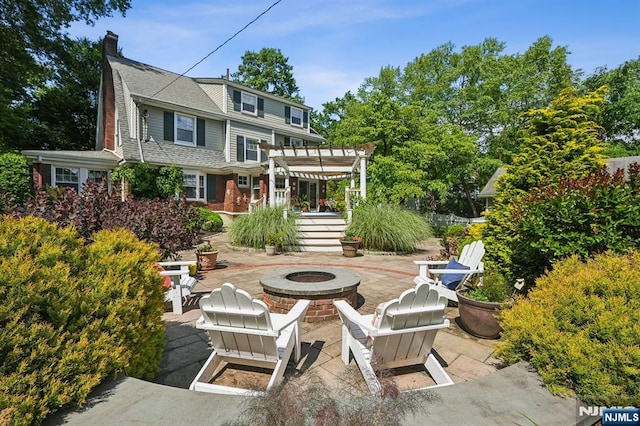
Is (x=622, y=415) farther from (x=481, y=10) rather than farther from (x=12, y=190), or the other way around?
(x=12, y=190)

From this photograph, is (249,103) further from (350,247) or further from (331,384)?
(331,384)

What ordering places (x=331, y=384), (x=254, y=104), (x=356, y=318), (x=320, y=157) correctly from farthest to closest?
(x=254, y=104)
(x=320, y=157)
(x=356, y=318)
(x=331, y=384)

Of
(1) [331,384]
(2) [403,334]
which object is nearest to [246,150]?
(1) [331,384]

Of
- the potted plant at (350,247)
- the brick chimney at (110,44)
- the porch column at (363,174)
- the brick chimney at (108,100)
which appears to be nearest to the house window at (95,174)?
the brick chimney at (108,100)

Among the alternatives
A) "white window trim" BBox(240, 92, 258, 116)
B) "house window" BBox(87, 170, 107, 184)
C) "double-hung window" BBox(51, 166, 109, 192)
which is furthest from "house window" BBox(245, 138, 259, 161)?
"double-hung window" BBox(51, 166, 109, 192)

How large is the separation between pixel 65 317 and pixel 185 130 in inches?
631

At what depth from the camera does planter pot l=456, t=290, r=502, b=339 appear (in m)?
3.29

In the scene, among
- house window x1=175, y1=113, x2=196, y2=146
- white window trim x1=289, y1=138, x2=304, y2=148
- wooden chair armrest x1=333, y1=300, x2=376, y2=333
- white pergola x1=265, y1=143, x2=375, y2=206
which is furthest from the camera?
white window trim x1=289, y1=138, x2=304, y2=148

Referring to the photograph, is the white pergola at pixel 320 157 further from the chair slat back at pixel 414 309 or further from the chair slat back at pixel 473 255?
the chair slat back at pixel 414 309

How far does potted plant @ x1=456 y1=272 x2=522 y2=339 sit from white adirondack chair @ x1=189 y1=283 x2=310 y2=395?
84.6 inches

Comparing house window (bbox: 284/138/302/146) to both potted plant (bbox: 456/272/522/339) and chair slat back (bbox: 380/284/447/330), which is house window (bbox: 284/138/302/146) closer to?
potted plant (bbox: 456/272/522/339)

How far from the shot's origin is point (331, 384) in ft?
8.42

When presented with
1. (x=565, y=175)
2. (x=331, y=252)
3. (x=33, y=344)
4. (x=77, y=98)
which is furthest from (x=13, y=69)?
(x=565, y=175)

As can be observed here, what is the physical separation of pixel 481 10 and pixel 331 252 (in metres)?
7.41
